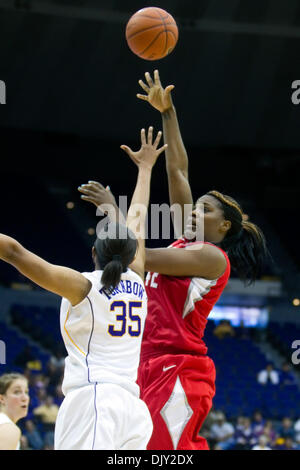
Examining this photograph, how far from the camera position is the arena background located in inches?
524

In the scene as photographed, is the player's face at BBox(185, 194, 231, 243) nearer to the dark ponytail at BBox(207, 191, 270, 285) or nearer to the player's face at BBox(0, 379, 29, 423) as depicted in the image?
the dark ponytail at BBox(207, 191, 270, 285)

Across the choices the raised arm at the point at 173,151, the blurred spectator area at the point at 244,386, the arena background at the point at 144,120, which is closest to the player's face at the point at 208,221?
the raised arm at the point at 173,151

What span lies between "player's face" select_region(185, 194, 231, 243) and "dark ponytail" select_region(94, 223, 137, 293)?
108cm

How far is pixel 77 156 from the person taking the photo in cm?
1706

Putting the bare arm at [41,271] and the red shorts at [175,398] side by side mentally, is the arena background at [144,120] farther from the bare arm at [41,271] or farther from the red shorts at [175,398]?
the bare arm at [41,271]

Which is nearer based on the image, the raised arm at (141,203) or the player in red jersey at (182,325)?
the raised arm at (141,203)

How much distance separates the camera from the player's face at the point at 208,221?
4.34 meters

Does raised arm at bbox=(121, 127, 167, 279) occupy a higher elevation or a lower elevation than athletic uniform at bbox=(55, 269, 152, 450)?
higher

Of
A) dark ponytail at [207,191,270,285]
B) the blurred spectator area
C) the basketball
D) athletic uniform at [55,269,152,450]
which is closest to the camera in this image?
athletic uniform at [55,269,152,450]

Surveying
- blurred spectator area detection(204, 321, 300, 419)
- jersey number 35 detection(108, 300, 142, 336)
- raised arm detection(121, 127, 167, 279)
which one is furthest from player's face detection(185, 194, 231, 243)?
blurred spectator area detection(204, 321, 300, 419)

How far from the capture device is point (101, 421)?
9.87 feet

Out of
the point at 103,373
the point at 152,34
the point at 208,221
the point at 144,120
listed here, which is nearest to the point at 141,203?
the point at 208,221

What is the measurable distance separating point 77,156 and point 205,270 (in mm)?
13306

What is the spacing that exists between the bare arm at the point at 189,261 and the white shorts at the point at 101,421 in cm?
94
